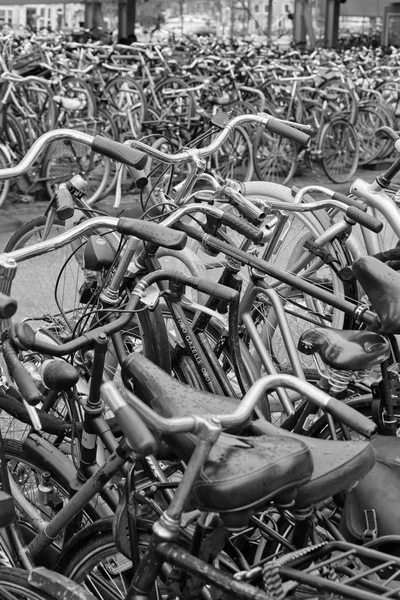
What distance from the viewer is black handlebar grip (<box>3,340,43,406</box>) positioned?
7.05 ft

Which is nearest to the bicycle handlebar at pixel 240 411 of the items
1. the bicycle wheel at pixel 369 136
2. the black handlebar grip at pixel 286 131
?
the black handlebar grip at pixel 286 131

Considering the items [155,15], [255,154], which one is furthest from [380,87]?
[155,15]

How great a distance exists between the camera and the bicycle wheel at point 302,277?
12.5 feet

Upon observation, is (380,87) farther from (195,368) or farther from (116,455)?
(116,455)

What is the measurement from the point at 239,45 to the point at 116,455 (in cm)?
1168

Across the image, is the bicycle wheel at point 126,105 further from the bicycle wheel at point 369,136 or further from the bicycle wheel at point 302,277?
the bicycle wheel at point 302,277

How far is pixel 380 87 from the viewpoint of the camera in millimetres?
12133

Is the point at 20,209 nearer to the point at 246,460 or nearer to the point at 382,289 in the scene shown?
the point at 382,289

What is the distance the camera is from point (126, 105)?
980 centimetres

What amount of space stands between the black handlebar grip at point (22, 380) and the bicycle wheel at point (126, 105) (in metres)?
7.28

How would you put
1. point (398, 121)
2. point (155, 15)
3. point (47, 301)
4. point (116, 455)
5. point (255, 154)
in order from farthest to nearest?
point (155, 15), point (398, 121), point (255, 154), point (47, 301), point (116, 455)

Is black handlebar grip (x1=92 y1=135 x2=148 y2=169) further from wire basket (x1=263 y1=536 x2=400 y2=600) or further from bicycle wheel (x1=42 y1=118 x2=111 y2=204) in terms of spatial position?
bicycle wheel (x1=42 y1=118 x2=111 y2=204)

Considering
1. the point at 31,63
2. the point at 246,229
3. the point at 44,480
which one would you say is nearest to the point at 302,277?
the point at 246,229

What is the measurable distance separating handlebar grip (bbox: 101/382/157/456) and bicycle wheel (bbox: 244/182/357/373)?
1798mm
